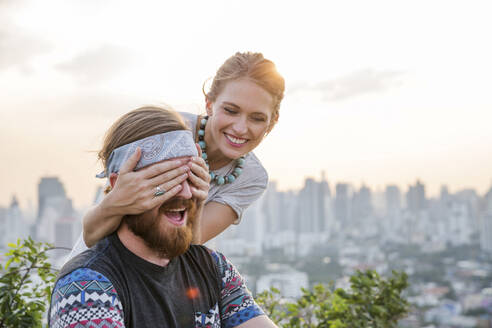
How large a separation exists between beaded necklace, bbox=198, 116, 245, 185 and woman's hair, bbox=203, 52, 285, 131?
0.18 metres

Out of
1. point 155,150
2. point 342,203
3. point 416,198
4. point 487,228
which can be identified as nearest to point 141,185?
point 155,150

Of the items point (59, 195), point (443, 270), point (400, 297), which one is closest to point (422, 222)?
point (443, 270)

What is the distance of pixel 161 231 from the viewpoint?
1491 mm

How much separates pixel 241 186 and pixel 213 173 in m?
0.19

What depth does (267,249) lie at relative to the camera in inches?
1670

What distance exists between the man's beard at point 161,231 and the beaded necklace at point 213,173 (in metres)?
1.00

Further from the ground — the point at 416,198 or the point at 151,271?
the point at 416,198

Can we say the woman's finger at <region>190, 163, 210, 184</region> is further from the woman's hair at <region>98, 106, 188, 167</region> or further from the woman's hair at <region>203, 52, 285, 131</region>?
the woman's hair at <region>203, 52, 285, 131</region>

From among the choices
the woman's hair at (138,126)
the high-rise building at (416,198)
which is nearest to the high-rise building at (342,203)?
the high-rise building at (416,198)

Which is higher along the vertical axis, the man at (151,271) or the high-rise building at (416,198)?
the high-rise building at (416,198)

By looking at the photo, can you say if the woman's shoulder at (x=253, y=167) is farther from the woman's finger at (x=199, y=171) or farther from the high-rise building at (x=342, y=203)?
the high-rise building at (x=342, y=203)

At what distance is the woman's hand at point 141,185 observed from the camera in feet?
4.79

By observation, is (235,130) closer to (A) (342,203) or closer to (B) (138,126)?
(B) (138,126)

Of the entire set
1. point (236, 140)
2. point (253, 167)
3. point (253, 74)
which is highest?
point (253, 74)
